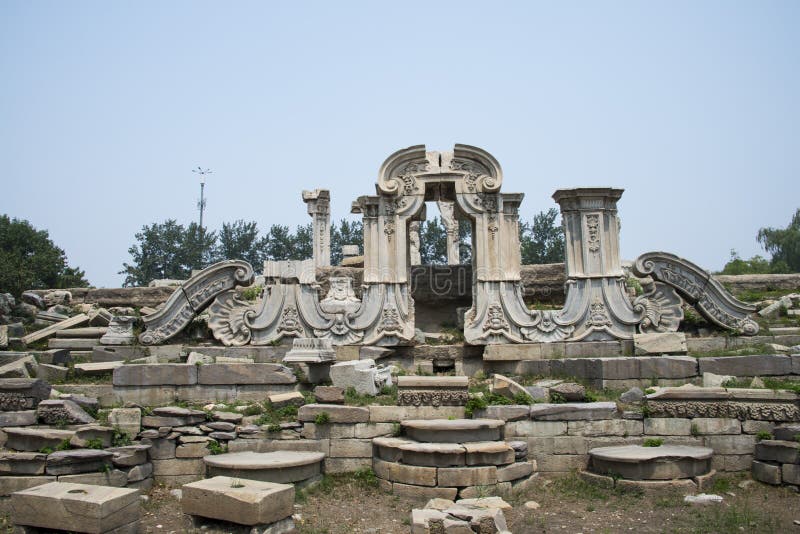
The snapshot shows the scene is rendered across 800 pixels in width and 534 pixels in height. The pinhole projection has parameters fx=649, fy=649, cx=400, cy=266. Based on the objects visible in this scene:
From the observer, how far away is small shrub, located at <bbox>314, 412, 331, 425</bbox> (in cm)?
880

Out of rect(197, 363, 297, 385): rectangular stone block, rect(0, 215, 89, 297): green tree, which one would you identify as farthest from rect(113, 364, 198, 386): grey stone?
rect(0, 215, 89, 297): green tree

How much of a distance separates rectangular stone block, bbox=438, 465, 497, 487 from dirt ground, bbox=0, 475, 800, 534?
0.41 metres

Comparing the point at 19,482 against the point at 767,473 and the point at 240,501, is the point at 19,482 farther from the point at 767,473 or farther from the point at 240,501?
the point at 767,473

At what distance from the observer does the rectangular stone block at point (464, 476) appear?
7852 mm

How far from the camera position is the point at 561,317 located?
459 inches

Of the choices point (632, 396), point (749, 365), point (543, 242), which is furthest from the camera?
point (543, 242)

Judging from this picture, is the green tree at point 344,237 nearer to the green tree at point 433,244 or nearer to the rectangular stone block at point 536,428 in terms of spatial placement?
the green tree at point 433,244

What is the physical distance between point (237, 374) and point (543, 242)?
29855mm

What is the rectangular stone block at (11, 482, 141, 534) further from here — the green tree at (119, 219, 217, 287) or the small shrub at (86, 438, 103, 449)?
the green tree at (119, 219, 217, 287)

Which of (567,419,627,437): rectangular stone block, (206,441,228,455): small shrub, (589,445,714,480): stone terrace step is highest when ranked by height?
(567,419,627,437): rectangular stone block

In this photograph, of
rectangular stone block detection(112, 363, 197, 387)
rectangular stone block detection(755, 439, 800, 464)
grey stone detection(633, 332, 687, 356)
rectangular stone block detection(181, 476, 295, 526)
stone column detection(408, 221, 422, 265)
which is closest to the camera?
rectangular stone block detection(181, 476, 295, 526)

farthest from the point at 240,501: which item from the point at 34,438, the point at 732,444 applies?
the point at 732,444

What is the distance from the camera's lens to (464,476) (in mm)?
7867

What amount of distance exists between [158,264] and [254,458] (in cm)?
3774
